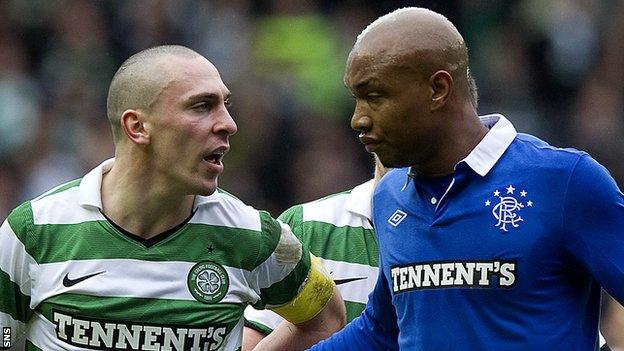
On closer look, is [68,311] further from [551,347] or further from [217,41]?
[217,41]

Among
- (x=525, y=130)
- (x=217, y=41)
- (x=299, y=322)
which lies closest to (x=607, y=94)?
(x=525, y=130)

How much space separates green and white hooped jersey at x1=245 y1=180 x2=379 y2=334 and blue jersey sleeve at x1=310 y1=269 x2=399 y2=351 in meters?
0.84

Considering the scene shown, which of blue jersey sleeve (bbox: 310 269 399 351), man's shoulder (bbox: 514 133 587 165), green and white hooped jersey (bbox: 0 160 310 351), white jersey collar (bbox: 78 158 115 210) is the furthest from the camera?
white jersey collar (bbox: 78 158 115 210)

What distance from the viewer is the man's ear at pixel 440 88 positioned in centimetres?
439

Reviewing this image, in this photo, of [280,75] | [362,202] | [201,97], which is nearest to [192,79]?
[201,97]

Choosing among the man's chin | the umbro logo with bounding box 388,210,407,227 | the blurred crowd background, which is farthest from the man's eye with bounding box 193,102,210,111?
the blurred crowd background

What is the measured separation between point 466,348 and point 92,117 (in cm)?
795

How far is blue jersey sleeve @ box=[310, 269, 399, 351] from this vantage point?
4852 mm

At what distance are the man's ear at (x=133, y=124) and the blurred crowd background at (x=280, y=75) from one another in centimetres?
618

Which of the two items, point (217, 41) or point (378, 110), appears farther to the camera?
point (217, 41)

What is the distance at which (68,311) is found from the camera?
4.96 meters

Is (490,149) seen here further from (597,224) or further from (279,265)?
(279,265)

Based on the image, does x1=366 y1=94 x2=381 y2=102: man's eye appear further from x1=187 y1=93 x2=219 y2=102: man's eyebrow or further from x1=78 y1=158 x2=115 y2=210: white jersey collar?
x1=78 y1=158 x2=115 y2=210: white jersey collar

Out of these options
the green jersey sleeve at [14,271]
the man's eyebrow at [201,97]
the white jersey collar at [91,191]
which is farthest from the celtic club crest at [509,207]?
the green jersey sleeve at [14,271]
